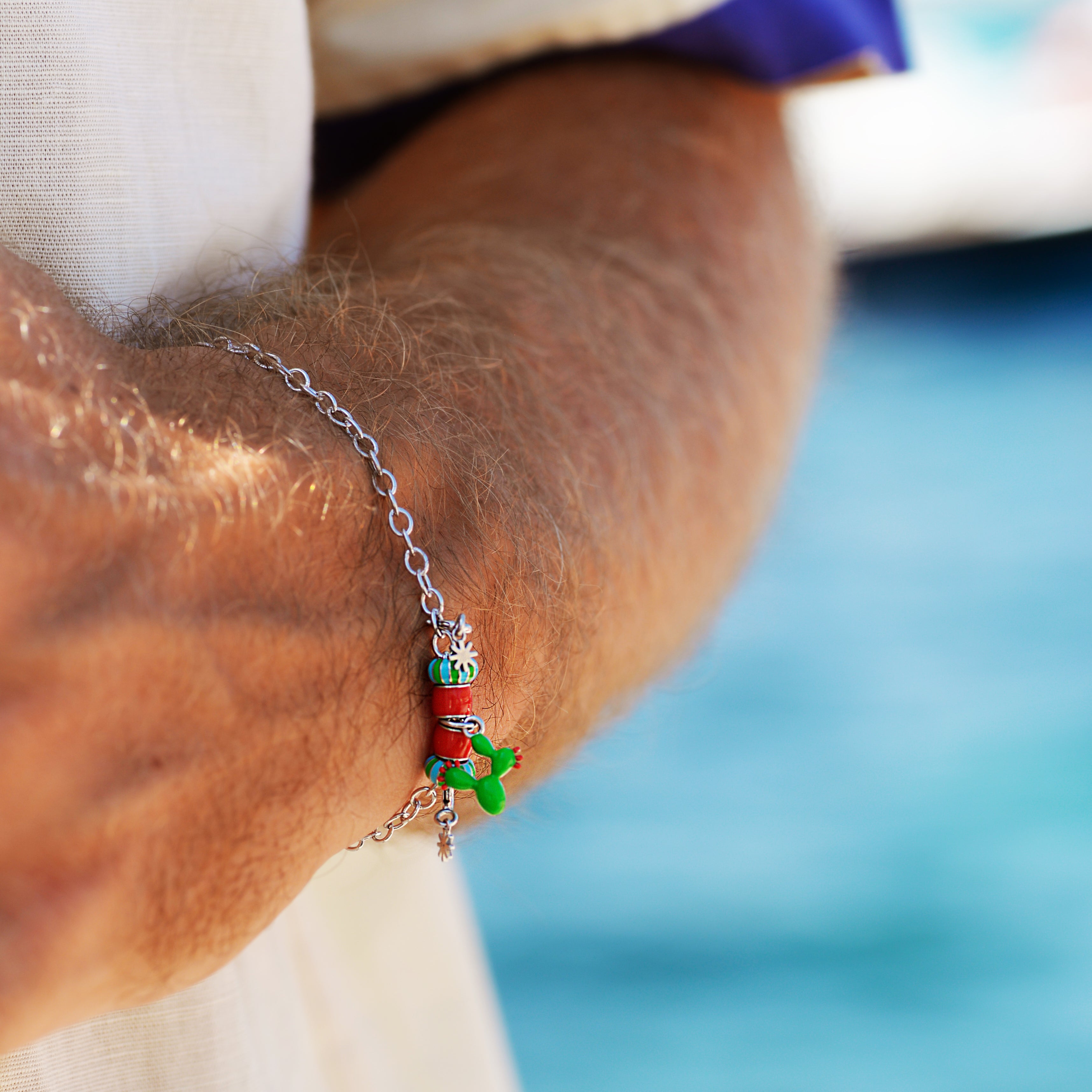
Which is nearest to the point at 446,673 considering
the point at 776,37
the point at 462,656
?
the point at 462,656

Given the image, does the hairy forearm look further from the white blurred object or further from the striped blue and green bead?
the white blurred object

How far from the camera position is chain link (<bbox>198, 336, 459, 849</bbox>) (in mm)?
319

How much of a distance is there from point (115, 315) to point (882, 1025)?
1.70m

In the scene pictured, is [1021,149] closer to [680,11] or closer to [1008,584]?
[1008,584]

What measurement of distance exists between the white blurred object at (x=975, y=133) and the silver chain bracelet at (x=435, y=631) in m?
4.74

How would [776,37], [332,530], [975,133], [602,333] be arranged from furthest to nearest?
[975,133] → [776,37] → [602,333] → [332,530]

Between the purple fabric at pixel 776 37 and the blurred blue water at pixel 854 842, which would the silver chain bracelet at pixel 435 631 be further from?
the blurred blue water at pixel 854 842

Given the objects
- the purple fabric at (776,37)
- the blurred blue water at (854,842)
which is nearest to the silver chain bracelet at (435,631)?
the purple fabric at (776,37)

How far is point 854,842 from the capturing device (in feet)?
6.52

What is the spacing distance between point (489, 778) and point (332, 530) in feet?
0.29

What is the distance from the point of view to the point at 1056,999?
67.5 inches

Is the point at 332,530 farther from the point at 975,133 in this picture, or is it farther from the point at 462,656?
the point at 975,133

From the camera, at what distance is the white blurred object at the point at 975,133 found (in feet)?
15.8

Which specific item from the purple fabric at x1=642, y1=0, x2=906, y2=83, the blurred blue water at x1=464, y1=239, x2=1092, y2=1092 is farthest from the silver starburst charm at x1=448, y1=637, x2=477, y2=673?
the blurred blue water at x1=464, y1=239, x2=1092, y2=1092
